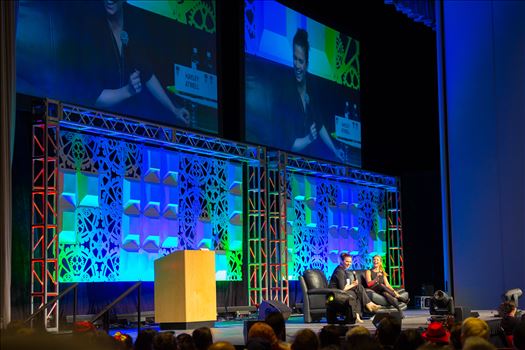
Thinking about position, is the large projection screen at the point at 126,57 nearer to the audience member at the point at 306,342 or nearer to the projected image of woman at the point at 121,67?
the projected image of woman at the point at 121,67

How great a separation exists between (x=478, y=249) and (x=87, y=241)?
512 cm

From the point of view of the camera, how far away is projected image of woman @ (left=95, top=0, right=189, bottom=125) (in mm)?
11500

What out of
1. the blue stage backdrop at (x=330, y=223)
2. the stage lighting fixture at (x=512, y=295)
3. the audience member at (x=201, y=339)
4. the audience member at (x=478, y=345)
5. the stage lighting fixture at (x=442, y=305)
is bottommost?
the stage lighting fixture at (x=442, y=305)

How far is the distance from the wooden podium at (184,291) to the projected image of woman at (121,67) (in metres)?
3.06

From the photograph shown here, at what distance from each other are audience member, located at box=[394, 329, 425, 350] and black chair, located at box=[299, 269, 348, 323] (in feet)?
24.9

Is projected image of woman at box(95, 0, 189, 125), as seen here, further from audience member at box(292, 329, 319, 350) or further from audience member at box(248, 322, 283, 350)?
audience member at box(292, 329, 319, 350)

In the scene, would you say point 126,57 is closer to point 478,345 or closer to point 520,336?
point 520,336

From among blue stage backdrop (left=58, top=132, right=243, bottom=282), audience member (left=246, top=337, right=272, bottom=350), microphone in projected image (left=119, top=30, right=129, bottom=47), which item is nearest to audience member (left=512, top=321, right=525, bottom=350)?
audience member (left=246, top=337, right=272, bottom=350)

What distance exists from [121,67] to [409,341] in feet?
28.2

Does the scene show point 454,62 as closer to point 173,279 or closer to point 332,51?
point 173,279

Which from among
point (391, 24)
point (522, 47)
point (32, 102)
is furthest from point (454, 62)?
point (391, 24)

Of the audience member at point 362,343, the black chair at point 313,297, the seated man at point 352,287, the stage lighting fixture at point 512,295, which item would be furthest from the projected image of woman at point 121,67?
the audience member at point 362,343

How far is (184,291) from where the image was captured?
900cm

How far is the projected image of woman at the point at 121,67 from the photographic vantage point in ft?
37.7
